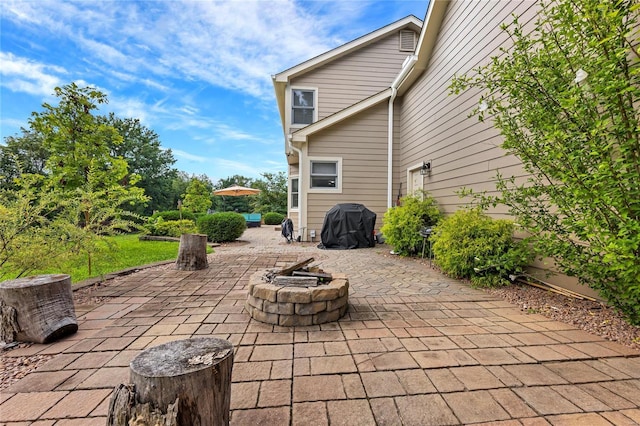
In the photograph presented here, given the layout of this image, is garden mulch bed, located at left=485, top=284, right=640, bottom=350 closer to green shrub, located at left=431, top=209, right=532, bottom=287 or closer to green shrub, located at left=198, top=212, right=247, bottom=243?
green shrub, located at left=431, top=209, right=532, bottom=287

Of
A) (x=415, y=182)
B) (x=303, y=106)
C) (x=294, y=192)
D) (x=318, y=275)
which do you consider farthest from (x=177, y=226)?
(x=415, y=182)

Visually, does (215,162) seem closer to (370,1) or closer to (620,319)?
(370,1)

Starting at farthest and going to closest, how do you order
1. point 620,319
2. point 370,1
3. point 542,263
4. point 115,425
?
point 370,1 < point 542,263 < point 620,319 < point 115,425

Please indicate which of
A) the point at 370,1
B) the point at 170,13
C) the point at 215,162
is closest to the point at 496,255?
the point at 370,1

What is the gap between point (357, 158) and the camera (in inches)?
330

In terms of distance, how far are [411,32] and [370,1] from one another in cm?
229

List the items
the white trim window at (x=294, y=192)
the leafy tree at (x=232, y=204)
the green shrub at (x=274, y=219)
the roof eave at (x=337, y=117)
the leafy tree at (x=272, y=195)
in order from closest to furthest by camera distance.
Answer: the roof eave at (x=337, y=117), the white trim window at (x=294, y=192), the green shrub at (x=274, y=219), the leafy tree at (x=272, y=195), the leafy tree at (x=232, y=204)

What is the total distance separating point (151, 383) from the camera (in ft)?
3.23

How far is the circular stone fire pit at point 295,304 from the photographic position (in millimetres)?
2512

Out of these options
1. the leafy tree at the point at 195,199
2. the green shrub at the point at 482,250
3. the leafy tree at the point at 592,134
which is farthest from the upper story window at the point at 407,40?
the leafy tree at the point at 195,199

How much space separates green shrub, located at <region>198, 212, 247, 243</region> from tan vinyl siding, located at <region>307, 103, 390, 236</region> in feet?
8.22

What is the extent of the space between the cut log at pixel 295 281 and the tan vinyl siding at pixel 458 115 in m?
3.07

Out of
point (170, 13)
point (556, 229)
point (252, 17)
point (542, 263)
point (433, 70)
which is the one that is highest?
point (252, 17)

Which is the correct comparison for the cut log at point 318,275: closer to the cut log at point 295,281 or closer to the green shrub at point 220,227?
the cut log at point 295,281
